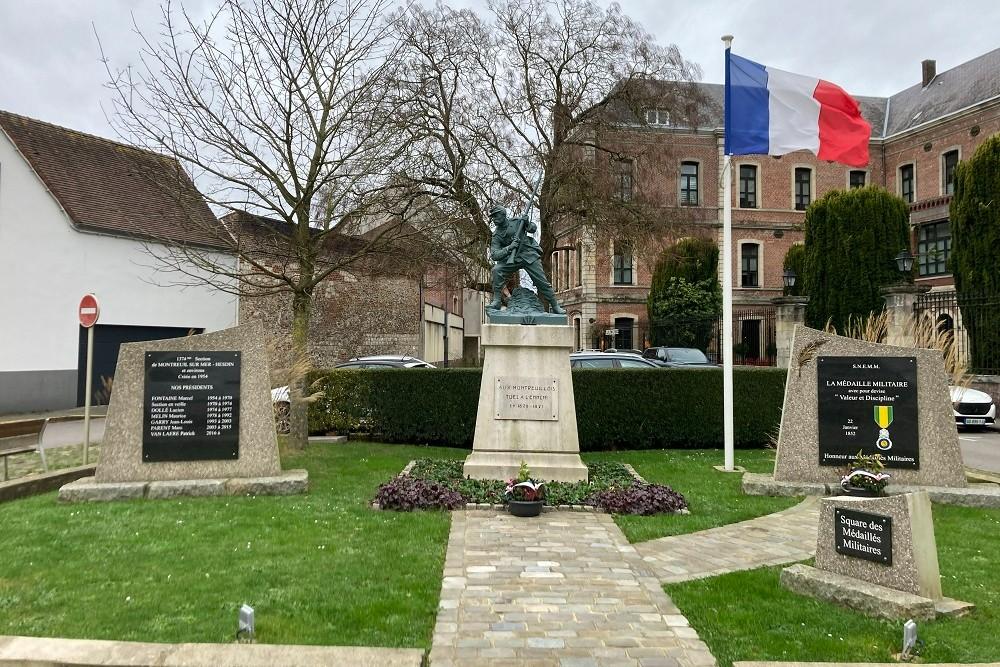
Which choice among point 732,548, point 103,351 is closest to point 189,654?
point 732,548

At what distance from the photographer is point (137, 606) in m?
4.61

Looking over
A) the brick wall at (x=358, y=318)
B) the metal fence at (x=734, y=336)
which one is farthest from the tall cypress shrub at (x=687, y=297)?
the brick wall at (x=358, y=318)

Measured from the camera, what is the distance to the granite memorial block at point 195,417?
857 cm

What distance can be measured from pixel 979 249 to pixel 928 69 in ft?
87.7

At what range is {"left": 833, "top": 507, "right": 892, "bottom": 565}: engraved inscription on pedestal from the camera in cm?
472

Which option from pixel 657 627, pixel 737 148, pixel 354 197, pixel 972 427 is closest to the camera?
pixel 657 627

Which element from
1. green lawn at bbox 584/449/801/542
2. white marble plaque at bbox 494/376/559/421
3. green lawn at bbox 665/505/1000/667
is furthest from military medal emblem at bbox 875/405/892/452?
white marble plaque at bbox 494/376/559/421

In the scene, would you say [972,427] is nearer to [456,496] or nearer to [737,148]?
[737,148]

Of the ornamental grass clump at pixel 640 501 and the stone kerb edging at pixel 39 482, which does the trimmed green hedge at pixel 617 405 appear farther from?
the ornamental grass clump at pixel 640 501

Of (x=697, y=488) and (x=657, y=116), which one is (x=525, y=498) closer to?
(x=697, y=488)

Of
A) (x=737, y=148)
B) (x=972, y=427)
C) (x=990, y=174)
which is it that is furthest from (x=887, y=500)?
(x=990, y=174)

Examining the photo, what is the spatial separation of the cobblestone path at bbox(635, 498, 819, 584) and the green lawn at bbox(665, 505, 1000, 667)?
0.28m

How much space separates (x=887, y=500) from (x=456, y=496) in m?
4.55

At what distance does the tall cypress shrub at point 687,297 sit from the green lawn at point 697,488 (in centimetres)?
1976
